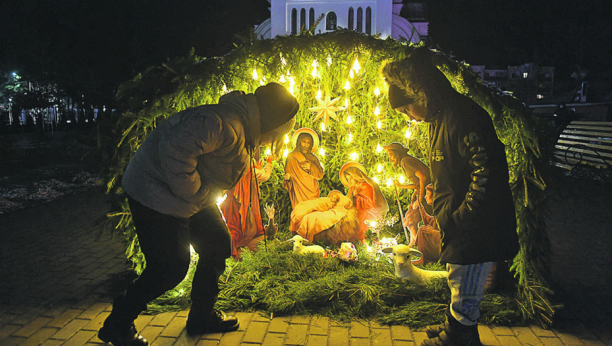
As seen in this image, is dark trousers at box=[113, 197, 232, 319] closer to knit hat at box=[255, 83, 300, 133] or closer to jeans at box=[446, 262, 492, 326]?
knit hat at box=[255, 83, 300, 133]

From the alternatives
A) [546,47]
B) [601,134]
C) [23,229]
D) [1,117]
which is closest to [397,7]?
[546,47]

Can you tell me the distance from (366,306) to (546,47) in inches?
1479

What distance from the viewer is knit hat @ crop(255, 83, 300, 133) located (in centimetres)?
289

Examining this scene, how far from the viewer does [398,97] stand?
9.61 ft

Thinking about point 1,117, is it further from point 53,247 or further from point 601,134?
point 601,134

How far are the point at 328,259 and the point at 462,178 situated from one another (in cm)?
248

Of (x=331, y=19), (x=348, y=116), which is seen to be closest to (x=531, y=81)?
(x=331, y=19)

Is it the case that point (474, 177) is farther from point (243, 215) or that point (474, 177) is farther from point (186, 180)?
point (243, 215)

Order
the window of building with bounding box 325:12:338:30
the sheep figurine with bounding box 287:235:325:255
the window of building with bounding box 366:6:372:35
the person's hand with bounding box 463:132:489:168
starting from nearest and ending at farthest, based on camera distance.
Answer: the person's hand with bounding box 463:132:489:168, the sheep figurine with bounding box 287:235:325:255, the window of building with bounding box 325:12:338:30, the window of building with bounding box 366:6:372:35

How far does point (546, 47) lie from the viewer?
33.2 metres

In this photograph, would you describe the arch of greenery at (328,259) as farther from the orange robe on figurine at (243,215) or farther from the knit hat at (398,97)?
the knit hat at (398,97)

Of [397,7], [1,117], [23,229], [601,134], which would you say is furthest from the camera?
[397,7]

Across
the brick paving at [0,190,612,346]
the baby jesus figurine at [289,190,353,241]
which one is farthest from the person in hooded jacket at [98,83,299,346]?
the baby jesus figurine at [289,190,353,241]

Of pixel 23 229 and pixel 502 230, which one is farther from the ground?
pixel 502 230
